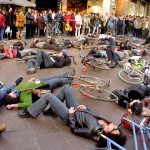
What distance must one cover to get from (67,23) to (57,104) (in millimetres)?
13581

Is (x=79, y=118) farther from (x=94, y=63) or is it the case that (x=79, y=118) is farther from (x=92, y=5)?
(x=92, y=5)

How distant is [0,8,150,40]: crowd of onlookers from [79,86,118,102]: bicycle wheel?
8651mm

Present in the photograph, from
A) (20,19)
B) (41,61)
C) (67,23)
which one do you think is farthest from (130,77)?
(67,23)

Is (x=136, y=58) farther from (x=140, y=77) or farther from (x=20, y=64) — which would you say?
(x=20, y=64)

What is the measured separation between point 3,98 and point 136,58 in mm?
5884

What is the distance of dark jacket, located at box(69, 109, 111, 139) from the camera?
4453 mm

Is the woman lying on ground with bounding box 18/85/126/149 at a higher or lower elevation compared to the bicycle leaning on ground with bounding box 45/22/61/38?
lower

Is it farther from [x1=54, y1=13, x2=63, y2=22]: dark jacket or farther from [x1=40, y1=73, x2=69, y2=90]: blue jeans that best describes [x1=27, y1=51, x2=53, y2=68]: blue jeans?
[x1=54, y1=13, x2=63, y2=22]: dark jacket

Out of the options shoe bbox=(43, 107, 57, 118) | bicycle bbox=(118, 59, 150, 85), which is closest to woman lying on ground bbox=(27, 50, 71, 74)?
bicycle bbox=(118, 59, 150, 85)

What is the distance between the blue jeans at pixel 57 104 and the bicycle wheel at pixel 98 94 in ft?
3.54

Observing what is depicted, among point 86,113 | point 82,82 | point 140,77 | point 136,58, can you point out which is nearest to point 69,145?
point 86,113

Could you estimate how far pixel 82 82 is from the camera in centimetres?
713

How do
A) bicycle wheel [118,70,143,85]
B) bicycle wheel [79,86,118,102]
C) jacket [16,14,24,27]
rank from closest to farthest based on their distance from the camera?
bicycle wheel [79,86,118,102], bicycle wheel [118,70,143,85], jacket [16,14,24,27]

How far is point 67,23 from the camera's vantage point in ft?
58.7
